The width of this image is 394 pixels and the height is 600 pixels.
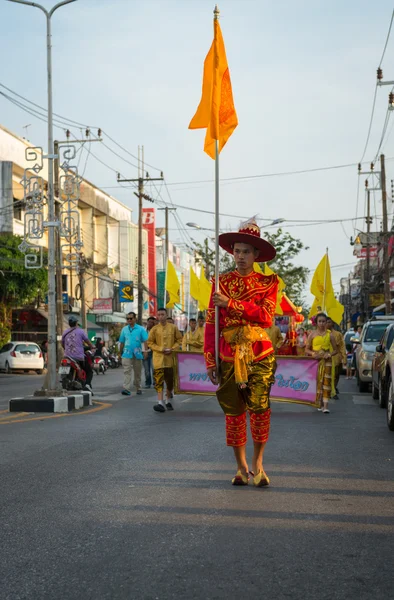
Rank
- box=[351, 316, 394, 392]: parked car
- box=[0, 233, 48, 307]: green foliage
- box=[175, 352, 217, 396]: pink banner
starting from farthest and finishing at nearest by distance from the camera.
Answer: box=[0, 233, 48, 307]: green foliage → box=[351, 316, 394, 392]: parked car → box=[175, 352, 217, 396]: pink banner

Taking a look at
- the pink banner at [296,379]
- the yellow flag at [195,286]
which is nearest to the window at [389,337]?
the pink banner at [296,379]

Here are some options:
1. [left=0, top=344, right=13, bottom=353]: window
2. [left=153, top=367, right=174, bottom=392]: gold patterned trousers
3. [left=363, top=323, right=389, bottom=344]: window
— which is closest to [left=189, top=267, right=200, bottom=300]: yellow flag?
[left=363, top=323, right=389, bottom=344]: window

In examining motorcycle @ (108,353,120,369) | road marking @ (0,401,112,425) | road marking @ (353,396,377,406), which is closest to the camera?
road marking @ (0,401,112,425)

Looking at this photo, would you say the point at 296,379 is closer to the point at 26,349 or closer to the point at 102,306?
the point at 26,349

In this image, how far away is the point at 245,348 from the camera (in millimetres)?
6469

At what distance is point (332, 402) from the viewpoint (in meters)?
16.8

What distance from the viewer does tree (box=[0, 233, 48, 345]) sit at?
3394 centimetres

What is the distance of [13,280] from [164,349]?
69.2 feet

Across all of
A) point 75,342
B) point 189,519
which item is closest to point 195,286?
point 75,342

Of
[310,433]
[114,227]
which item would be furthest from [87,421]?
[114,227]

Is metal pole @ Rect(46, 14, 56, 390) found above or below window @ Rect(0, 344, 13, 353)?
above

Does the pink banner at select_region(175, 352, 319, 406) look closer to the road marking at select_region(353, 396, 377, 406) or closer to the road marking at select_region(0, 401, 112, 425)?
the road marking at select_region(353, 396, 377, 406)

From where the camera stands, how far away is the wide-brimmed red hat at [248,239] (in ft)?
21.5

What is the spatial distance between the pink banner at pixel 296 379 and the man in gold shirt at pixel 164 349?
1918 mm
